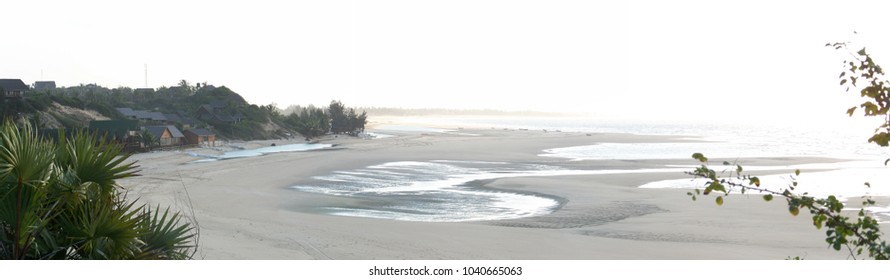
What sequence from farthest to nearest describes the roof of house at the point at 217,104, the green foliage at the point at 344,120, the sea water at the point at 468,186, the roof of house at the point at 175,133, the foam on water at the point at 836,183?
the green foliage at the point at 344,120, the roof of house at the point at 217,104, the roof of house at the point at 175,133, the foam on water at the point at 836,183, the sea water at the point at 468,186

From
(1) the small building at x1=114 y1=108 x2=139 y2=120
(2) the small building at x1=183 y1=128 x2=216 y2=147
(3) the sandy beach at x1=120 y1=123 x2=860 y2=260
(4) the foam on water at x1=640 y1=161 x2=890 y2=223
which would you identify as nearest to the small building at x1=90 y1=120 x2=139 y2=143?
(2) the small building at x1=183 y1=128 x2=216 y2=147

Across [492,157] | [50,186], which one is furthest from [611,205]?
[492,157]

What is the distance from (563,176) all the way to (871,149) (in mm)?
A: 33886

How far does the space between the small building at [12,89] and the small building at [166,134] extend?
7284mm

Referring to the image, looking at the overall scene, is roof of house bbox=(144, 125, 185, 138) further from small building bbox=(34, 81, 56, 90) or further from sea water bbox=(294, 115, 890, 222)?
sea water bbox=(294, 115, 890, 222)

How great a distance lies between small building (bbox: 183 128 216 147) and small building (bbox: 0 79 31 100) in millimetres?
10954

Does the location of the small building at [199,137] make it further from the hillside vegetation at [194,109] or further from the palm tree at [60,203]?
the palm tree at [60,203]

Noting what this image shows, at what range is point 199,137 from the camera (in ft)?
163

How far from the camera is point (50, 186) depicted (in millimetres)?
4070

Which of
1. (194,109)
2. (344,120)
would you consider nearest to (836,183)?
(194,109)

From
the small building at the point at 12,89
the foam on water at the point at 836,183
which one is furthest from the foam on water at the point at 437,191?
the small building at the point at 12,89

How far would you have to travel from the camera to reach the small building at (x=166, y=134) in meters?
45.0

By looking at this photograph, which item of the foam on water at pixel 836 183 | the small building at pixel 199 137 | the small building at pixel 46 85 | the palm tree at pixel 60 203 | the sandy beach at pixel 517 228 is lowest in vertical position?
the sandy beach at pixel 517 228

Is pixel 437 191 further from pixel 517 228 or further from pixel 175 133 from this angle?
pixel 175 133
